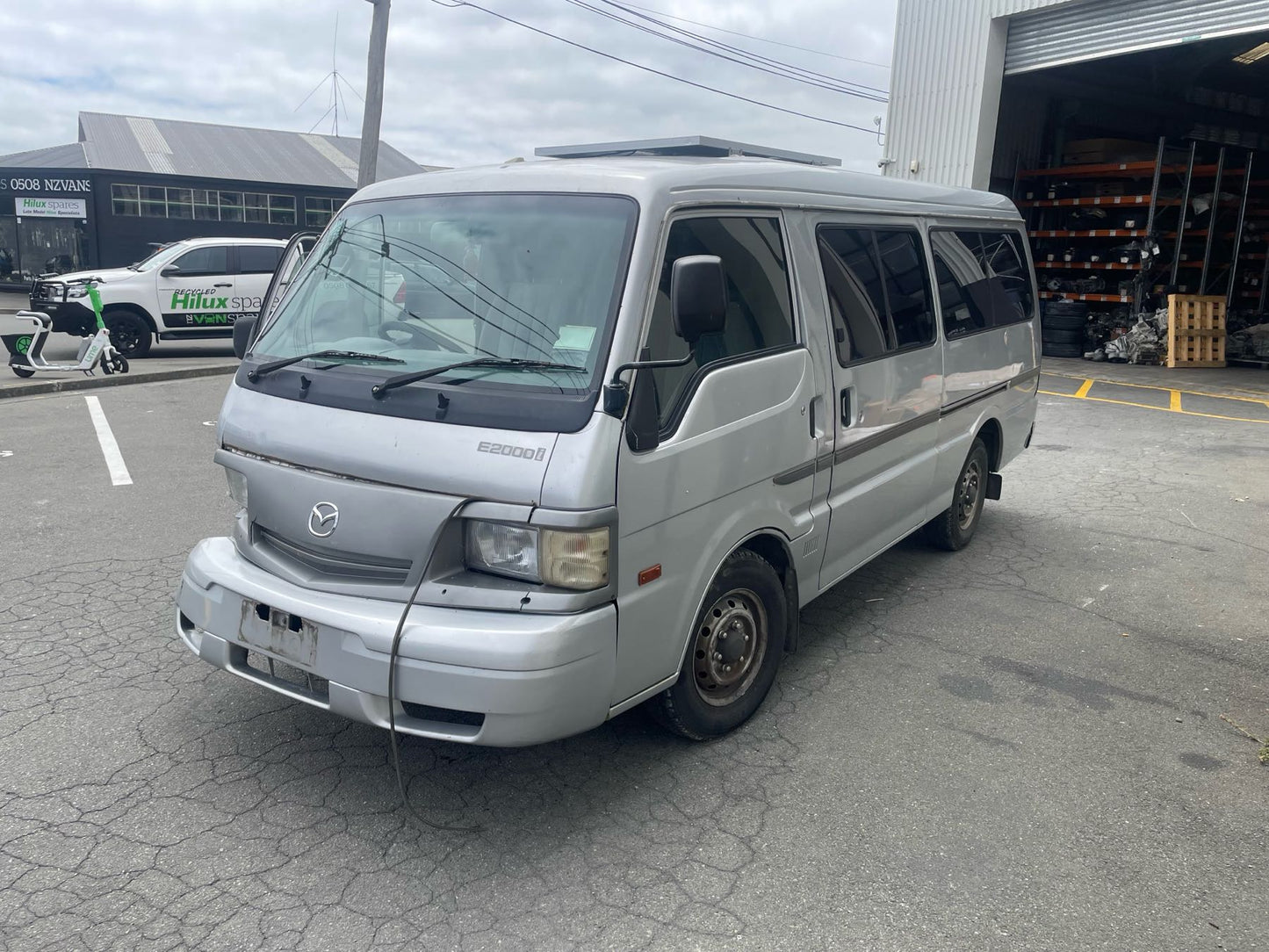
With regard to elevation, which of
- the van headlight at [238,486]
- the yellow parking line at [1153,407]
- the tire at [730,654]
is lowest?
the tire at [730,654]

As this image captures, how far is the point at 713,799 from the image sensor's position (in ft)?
11.1

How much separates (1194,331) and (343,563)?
16.9 meters

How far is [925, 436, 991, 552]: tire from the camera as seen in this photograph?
6000mm

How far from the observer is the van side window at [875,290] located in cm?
425

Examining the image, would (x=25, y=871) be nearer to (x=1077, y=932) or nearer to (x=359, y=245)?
(x=359, y=245)

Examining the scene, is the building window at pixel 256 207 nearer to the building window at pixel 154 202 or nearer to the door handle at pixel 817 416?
the building window at pixel 154 202

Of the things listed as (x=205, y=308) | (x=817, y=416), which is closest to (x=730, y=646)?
(x=817, y=416)

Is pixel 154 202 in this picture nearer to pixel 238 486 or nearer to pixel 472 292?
pixel 238 486

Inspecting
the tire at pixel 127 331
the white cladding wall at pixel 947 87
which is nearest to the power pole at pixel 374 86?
the tire at pixel 127 331

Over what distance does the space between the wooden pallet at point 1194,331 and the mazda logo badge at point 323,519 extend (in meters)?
16.4

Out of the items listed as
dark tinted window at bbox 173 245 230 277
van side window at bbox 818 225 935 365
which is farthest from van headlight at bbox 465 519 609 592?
dark tinted window at bbox 173 245 230 277

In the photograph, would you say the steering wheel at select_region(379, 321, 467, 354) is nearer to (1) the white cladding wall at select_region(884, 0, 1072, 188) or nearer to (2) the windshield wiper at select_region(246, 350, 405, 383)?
(2) the windshield wiper at select_region(246, 350, 405, 383)

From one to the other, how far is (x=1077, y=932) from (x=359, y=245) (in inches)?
133

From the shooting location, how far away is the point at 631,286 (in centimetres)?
319
